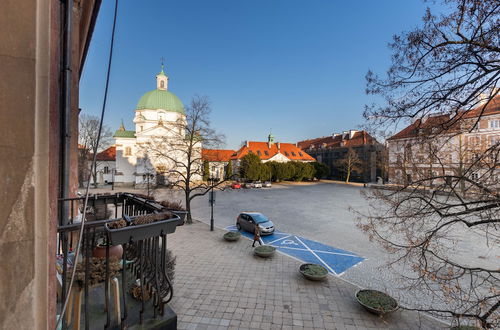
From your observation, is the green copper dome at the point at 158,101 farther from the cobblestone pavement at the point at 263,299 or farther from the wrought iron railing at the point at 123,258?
the wrought iron railing at the point at 123,258

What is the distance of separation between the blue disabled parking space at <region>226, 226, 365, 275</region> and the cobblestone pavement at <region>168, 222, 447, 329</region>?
1.24 metres

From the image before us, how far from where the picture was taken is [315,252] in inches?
465

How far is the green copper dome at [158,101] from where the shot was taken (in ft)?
150

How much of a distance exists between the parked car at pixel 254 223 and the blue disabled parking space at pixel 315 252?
0.38m

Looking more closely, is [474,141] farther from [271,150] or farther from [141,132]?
[271,150]

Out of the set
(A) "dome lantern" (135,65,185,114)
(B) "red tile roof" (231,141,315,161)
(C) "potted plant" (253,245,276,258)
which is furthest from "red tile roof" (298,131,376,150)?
(C) "potted plant" (253,245,276,258)

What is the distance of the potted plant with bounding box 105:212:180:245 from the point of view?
7.47 ft

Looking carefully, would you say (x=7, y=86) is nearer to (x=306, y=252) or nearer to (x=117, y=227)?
(x=117, y=227)

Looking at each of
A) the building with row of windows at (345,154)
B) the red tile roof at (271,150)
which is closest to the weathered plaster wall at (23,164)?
the building with row of windows at (345,154)

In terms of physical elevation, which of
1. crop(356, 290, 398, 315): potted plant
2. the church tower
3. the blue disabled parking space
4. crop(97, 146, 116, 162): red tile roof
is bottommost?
the blue disabled parking space

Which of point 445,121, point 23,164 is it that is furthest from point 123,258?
point 445,121

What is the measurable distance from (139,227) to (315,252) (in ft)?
36.3

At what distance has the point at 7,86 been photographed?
157 cm

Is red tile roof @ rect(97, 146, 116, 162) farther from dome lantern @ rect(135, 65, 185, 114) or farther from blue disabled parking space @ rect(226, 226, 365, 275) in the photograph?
blue disabled parking space @ rect(226, 226, 365, 275)
